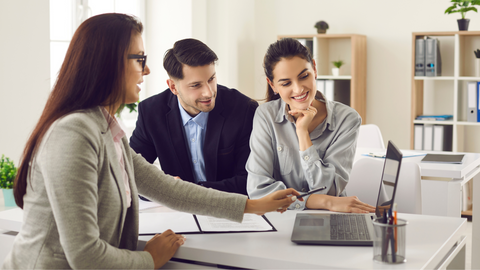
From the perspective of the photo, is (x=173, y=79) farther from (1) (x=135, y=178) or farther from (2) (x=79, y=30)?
(2) (x=79, y=30)

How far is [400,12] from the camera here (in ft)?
15.0

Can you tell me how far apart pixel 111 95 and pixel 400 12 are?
3.95m

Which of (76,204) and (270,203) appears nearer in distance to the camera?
(76,204)

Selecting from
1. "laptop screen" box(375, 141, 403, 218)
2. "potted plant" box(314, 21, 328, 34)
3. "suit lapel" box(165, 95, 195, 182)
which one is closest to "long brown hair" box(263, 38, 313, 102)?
"suit lapel" box(165, 95, 195, 182)

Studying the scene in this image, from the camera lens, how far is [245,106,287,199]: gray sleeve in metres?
1.81

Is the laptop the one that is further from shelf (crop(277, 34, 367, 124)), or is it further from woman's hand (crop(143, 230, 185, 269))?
shelf (crop(277, 34, 367, 124))

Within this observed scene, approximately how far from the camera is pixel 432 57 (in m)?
4.15

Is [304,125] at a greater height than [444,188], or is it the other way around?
[304,125]

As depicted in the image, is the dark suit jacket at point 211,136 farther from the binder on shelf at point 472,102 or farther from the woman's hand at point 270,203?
the binder on shelf at point 472,102

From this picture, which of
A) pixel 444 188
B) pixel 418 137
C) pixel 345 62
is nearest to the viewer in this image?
pixel 444 188

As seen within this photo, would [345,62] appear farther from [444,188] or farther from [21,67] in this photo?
[21,67]

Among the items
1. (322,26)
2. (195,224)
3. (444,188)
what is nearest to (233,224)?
(195,224)

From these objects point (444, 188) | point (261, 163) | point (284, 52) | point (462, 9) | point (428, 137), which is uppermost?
point (462, 9)

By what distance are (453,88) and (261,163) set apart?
317 centimetres
